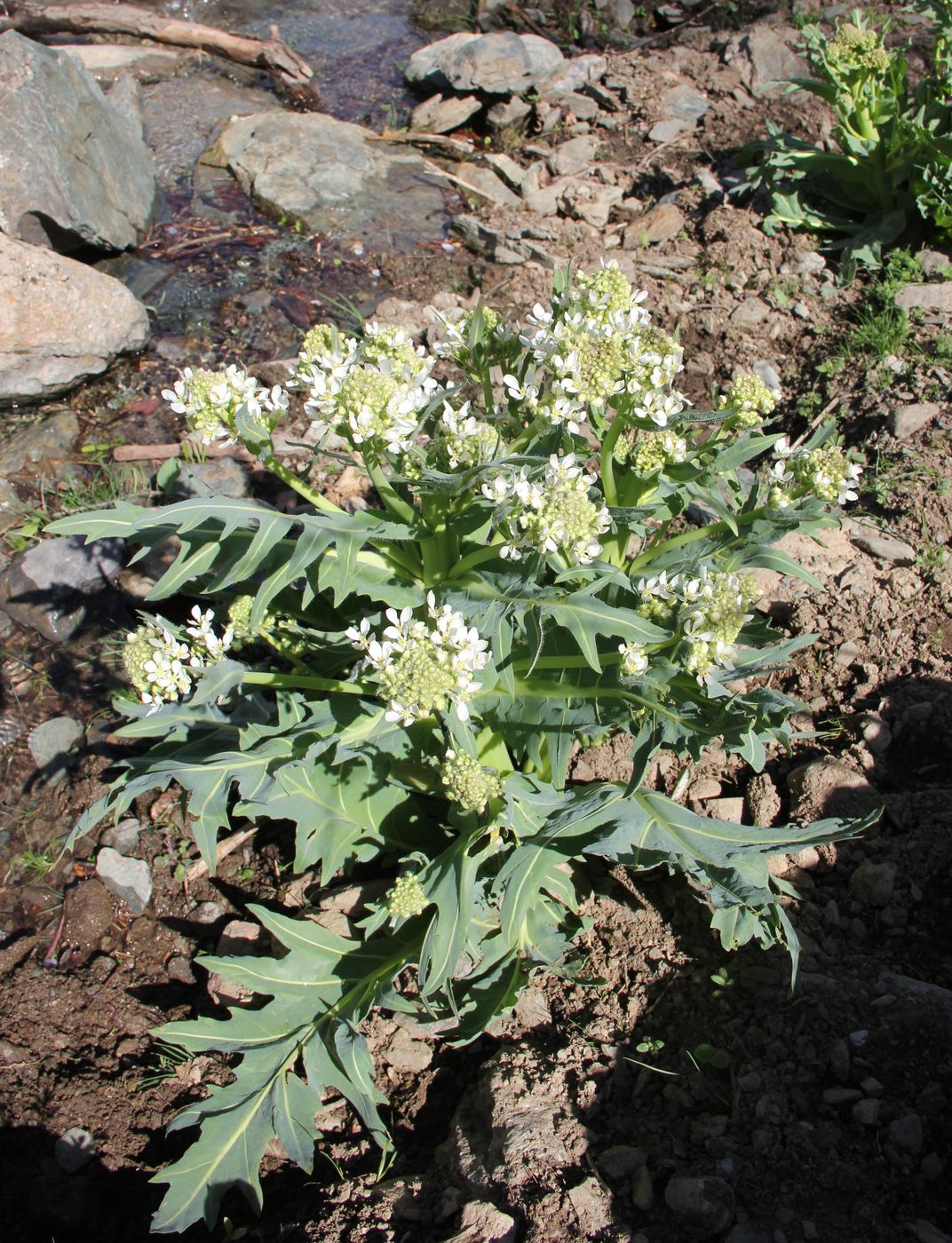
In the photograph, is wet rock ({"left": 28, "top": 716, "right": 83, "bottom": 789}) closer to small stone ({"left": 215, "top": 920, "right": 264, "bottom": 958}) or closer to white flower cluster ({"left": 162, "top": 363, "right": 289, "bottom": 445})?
small stone ({"left": 215, "top": 920, "right": 264, "bottom": 958})

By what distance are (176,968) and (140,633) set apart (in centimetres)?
156

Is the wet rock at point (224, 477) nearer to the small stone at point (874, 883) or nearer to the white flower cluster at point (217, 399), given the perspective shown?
the white flower cluster at point (217, 399)

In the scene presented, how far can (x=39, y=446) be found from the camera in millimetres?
5945

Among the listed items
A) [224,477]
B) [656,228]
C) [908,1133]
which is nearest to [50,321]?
[224,477]

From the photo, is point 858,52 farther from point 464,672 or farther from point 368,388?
point 464,672

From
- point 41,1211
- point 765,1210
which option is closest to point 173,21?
point 41,1211

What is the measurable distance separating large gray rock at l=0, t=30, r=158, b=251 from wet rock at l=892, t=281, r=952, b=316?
5681mm

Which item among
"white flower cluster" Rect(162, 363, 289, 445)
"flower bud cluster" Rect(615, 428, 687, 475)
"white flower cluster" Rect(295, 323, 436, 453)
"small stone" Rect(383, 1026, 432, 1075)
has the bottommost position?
"small stone" Rect(383, 1026, 432, 1075)

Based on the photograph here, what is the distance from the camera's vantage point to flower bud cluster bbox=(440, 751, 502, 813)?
9.61 feet

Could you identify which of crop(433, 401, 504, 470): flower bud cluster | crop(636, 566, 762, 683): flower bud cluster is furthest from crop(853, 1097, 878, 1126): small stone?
crop(433, 401, 504, 470): flower bud cluster

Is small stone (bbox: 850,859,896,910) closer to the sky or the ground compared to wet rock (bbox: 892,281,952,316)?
closer to the ground

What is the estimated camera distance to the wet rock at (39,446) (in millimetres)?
5859

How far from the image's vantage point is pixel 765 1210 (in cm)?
256

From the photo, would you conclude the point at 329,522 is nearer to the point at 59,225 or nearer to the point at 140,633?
the point at 140,633
